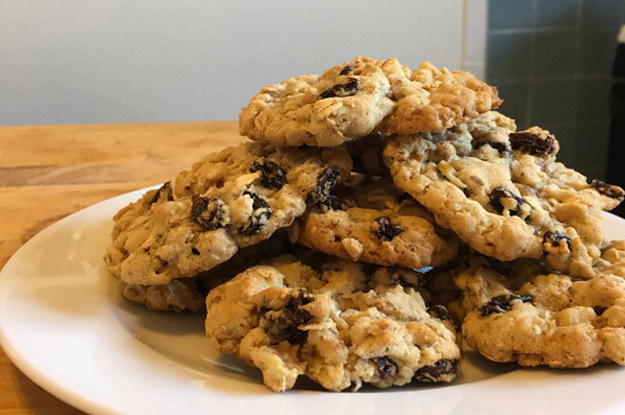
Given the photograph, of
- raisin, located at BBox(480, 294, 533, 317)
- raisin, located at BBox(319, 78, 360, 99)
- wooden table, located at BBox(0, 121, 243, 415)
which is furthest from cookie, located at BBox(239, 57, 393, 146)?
wooden table, located at BBox(0, 121, 243, 415)

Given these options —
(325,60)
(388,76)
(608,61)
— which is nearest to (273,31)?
(325,60)

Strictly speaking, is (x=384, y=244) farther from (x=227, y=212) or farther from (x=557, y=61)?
(x=557, y=61)

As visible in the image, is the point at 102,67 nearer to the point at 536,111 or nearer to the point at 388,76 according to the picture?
the point at 536,111

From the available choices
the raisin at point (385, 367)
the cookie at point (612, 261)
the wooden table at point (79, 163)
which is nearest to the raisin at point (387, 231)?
the raisin at point (385, 367)

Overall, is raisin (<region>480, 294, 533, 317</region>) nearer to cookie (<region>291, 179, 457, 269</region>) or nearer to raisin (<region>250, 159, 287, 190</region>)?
cookie (<region>291, 179, 457, 269</region>)

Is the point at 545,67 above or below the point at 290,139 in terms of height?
below

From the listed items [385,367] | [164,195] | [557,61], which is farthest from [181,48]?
[385,367]

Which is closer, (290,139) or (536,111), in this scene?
(290,139)
